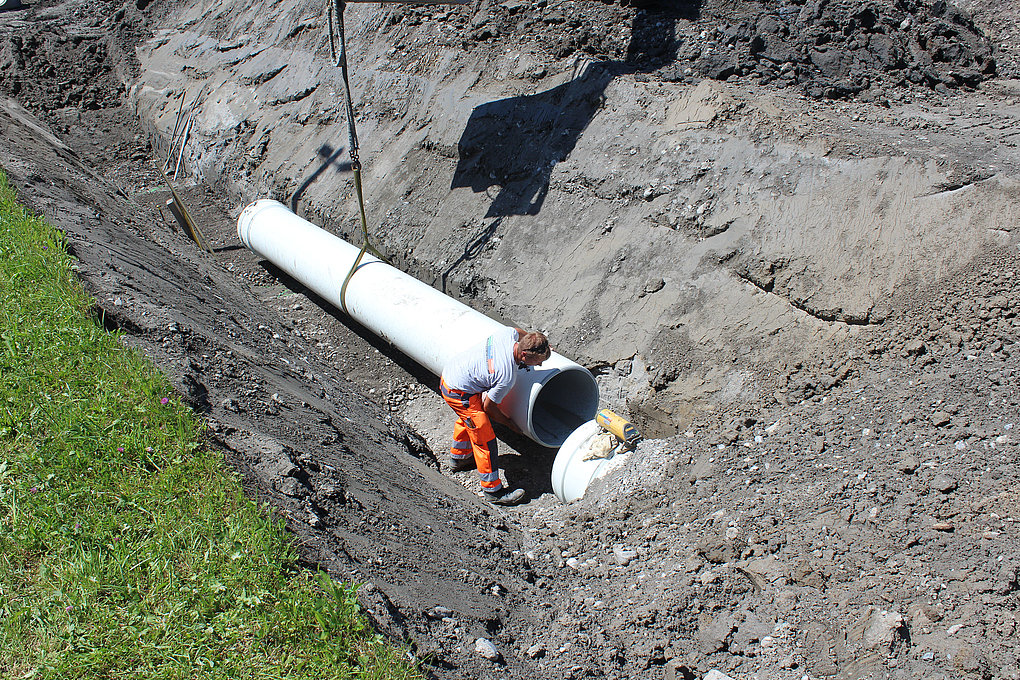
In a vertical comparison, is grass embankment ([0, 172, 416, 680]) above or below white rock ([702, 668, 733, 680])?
above

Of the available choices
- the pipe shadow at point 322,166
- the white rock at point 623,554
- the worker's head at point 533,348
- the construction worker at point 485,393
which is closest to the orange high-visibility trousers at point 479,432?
the construction worker at point 485,393

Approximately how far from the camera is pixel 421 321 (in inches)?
228

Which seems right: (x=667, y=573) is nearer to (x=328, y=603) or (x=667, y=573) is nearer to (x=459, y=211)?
(x=328, y=603)

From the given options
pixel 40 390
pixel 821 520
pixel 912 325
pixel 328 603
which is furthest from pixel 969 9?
pixel 40 390

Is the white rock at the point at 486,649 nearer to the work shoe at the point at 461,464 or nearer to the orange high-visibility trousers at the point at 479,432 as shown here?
the orange high-visibility trousers at the point at 479,432

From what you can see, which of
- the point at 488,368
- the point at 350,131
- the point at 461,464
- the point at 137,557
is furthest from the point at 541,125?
the point at 137,557

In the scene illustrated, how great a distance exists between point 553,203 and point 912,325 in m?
3.16

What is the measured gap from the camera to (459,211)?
22.5ft

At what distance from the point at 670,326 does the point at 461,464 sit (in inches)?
78.2

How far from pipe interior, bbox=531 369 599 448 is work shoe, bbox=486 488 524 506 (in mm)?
443

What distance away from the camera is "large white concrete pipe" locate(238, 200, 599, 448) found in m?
5.09

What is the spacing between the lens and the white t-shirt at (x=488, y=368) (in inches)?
190

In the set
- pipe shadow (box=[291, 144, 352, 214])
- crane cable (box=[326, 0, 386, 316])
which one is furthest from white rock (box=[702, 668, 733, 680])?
pipe shadow (box=[291, 144, 352, 214])

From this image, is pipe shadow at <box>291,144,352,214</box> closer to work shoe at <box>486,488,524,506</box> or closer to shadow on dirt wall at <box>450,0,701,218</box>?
shadow on dirt wall at <box>450,0,701,218</box>
